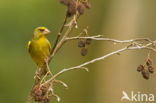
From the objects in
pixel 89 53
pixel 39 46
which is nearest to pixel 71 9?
pixel 39 46

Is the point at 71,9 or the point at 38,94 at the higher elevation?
the point at 71,9

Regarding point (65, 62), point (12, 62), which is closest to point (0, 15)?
point (12, 62)

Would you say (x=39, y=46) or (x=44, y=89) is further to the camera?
(x=39, y=46)

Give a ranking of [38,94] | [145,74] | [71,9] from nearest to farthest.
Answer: [71,9] → [38,94] → [145,74]

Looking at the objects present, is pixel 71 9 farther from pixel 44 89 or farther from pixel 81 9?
pixel 44 89

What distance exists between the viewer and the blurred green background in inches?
369

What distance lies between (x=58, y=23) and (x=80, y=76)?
190cm

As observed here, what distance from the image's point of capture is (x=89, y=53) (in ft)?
35.3

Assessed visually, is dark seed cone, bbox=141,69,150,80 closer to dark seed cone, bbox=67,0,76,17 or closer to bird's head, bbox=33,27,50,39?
dark seed cone, bbox=67,0,76,17

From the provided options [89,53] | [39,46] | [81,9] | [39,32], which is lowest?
[89,53]

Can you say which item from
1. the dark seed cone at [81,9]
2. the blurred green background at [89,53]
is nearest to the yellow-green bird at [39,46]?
the dark seed cone at [81,9]

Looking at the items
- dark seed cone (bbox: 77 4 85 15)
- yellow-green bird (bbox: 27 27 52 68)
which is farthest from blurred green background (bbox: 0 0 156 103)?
dark seed cone (bbox: 77 4 85 15)

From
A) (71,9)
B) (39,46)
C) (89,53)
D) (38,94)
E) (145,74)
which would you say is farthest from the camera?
(89,53)

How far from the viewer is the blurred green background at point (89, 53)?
938 cm
